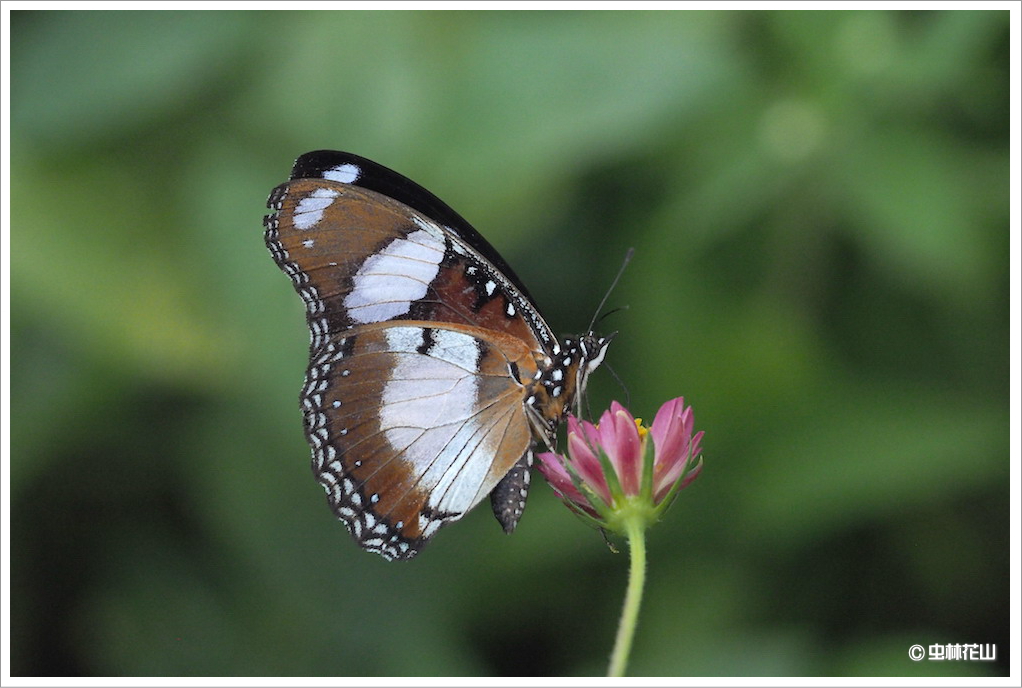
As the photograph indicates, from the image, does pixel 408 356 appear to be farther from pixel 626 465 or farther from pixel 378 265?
pixel 626 465

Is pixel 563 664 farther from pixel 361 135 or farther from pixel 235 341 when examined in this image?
pixel 361 135

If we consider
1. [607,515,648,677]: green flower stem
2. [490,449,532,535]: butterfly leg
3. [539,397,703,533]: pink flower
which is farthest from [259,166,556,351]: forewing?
[607,515,648,677]: green flower stem

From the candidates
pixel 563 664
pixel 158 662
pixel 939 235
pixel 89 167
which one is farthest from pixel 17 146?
pixel 939 235

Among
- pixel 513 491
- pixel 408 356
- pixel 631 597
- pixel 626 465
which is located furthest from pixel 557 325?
pixel 631 597

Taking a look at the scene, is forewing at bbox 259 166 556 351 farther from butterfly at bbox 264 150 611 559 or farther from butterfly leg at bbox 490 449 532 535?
butterfly leg at bbox 490 449 532 535

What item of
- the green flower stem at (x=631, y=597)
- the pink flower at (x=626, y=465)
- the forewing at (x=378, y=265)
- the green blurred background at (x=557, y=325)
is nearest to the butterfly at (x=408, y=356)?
the forewing at (x=378, y=265)

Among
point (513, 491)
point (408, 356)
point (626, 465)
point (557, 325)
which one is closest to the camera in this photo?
point (626, 465)

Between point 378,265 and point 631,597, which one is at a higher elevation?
point 378,265
